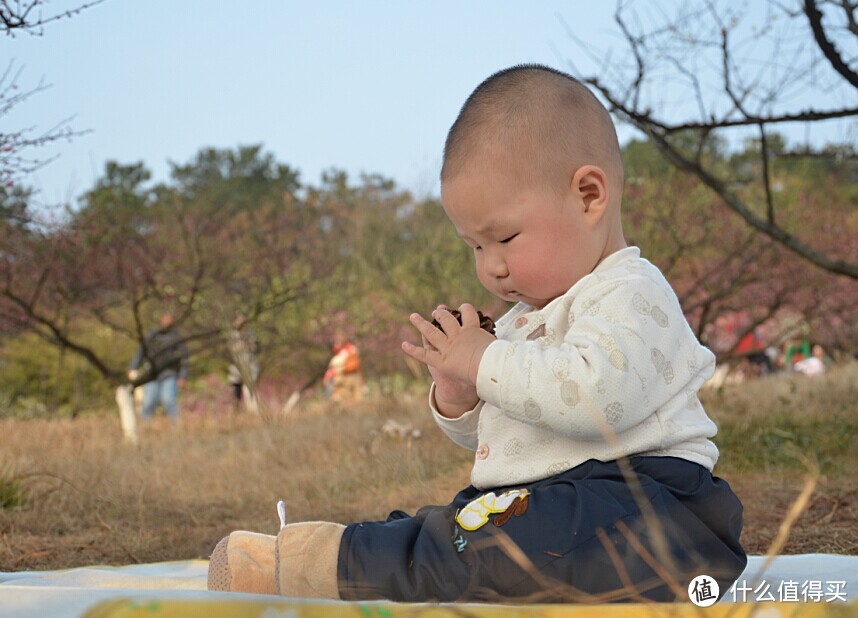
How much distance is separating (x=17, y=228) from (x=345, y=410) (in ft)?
10.8

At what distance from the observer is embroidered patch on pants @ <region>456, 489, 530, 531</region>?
182 cm

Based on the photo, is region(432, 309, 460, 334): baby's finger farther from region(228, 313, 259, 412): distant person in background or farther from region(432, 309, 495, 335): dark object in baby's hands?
region(228, 313, 259, 412): distant person in background

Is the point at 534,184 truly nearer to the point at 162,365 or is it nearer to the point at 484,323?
the point at 484,323

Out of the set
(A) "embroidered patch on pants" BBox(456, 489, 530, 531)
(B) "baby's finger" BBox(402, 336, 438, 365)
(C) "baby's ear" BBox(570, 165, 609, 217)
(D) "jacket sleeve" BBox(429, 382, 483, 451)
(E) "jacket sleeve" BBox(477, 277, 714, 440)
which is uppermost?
(C) "baby's ear" BBox(570, 165, 609, 217)

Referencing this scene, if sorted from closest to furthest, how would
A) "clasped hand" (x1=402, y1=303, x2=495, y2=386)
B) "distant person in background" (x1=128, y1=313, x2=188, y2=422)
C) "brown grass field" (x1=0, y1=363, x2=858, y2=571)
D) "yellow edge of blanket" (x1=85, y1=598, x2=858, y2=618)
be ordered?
"yellow edge of blanket" (x1=85, y1=598, x2=858, y2=618)
"clasped hand" (x1=402, y1=303, x2=495, y2=386)
"brown grass field" (x1=0, y1=363, x2=858, y2=571)
"distant person in background" (x1=128, y1=313, x2=188, y2=422)

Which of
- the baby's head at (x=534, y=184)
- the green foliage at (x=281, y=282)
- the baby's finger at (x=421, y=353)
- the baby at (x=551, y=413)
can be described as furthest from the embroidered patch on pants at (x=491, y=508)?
the green foliage at (x=281, y=282)

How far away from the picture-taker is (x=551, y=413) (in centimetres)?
175

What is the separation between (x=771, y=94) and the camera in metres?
5.95

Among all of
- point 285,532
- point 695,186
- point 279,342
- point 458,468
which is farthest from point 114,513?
point 695,186

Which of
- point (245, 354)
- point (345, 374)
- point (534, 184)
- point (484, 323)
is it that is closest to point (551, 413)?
point (484, 323)

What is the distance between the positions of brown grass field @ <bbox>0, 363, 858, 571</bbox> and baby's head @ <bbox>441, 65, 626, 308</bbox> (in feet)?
5.05

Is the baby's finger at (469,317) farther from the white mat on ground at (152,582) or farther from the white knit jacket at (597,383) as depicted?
the white mat on ground at (152,582)

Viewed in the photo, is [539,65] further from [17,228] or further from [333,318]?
[333,318]

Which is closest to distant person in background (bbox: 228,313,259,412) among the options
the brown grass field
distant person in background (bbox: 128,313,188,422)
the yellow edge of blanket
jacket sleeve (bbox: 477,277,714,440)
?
distant person in background (bbox: 128,313,188,422)
